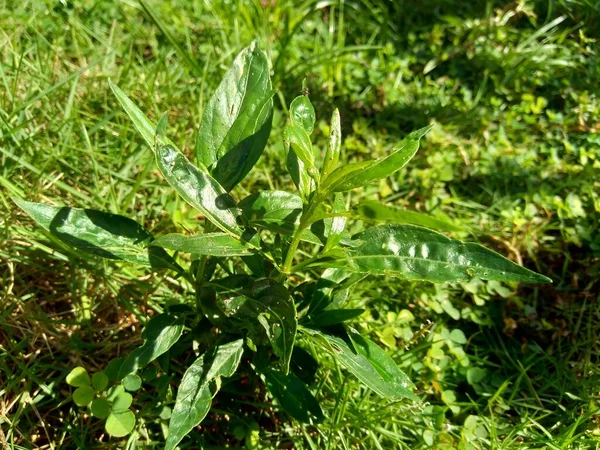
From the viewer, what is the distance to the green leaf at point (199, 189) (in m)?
1.29

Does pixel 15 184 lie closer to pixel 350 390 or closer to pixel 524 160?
pixel 350 390

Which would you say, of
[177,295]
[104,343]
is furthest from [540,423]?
[104,343]

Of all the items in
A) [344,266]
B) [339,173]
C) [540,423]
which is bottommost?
[540,423]

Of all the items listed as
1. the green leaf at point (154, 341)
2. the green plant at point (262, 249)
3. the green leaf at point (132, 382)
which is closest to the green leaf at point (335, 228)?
the green plant at point (262, 249)

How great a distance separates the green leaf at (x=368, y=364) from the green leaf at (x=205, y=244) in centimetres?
31

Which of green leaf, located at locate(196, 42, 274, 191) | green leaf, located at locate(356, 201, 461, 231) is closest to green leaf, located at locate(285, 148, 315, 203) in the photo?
green leaf, located at locate(196, 42, 274, 191)

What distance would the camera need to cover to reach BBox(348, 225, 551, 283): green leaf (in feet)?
4.29

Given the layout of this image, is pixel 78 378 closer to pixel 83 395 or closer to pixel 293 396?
pixel 83 395

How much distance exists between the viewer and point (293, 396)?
1.62 m

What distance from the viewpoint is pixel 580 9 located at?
10.6 ft

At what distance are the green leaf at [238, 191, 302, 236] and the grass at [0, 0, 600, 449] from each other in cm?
47

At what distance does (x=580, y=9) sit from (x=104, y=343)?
3018 mm

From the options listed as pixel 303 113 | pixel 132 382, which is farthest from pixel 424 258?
pixel 132 382

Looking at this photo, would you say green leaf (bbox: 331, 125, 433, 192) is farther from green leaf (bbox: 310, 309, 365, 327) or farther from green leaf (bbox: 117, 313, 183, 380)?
green leaf (bbox: 117, 313, 183, 380)
